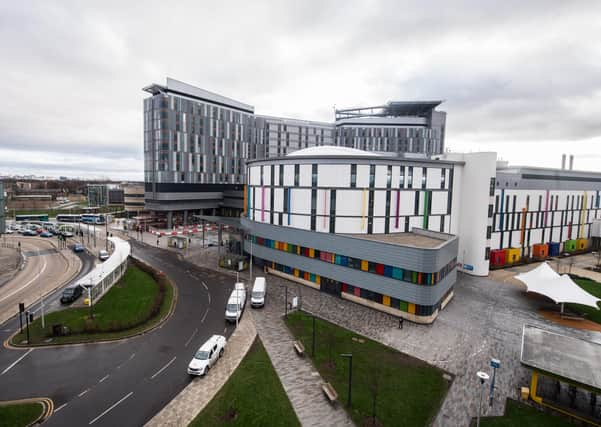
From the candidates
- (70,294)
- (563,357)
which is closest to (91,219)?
(70,294)

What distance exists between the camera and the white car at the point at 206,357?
21359 mm

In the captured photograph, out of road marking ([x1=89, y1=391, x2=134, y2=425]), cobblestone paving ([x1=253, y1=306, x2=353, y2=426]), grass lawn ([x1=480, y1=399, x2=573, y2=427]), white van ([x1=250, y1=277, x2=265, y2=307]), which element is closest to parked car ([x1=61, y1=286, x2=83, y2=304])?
white van ([x1=250, y1=277, x2=265, y2=307])

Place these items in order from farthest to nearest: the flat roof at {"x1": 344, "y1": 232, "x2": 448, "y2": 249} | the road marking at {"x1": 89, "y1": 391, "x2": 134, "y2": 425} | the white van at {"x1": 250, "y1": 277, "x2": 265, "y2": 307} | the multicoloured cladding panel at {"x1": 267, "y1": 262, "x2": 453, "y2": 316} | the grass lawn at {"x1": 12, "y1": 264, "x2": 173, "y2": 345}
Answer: the flat roof at {"x1": 344, "y1": 232, "x2": 448, "y2": 249}
the white van at {"x1": 250, "y1": 277, "x2": 265, "y2": 307}
the multicoloured cladding panel at {"x1": 267, "y1": 262, "x2": 453, "y2": 316}
the grass lawn at {"x1": 12, "y1": 264, "x2": 173, "y2": 345}
the road marking at {"x1": 89, "y1": 391, "x2": 134, "y2": 425}

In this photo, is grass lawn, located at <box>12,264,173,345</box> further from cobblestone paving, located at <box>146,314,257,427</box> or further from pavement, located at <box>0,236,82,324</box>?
cobblestone paving, located at <box>146,314,257,427</box>

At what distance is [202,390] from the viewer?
793 inches

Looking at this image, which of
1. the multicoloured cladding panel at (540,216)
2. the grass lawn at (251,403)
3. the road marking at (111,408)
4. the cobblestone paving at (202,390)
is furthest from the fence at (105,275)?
the multicoloured cladding panel at (540,216)

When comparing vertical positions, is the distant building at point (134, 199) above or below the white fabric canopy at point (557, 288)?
above

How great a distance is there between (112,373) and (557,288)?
44398 millimetres

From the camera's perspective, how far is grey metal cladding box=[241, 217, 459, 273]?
99.2ft

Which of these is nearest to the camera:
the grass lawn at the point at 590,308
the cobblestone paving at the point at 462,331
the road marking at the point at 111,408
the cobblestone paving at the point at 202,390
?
the road marking at the point at 111,408

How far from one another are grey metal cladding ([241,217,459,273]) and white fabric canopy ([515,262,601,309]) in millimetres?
10304

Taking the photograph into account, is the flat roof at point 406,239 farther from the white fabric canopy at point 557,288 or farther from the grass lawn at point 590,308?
the grass lawn at point 590,308

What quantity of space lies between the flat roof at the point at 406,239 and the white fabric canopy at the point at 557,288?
11.6 m

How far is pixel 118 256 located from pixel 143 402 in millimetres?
30944
